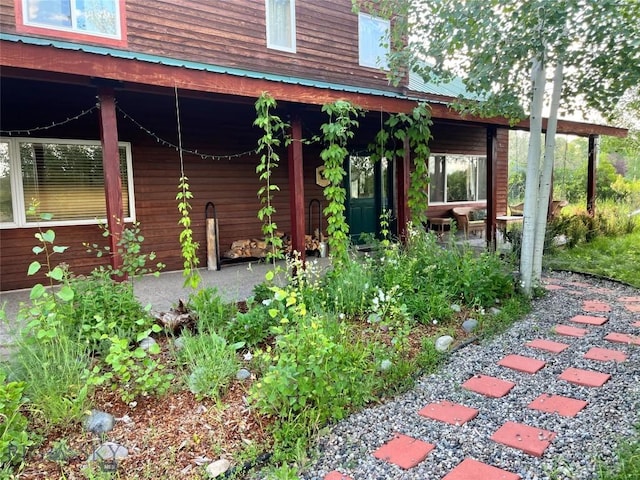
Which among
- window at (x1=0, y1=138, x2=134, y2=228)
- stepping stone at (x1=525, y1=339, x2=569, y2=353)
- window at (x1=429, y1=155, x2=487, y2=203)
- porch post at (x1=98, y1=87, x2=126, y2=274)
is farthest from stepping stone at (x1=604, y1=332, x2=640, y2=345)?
window at (x1=429, y1=155, x2=487, y2=203)

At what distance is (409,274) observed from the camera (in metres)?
4.21

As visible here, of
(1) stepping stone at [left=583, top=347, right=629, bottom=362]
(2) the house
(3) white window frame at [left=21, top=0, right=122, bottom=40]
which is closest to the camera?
(1) stepping stone at [left=583, top=347, right=629, bottom=362]

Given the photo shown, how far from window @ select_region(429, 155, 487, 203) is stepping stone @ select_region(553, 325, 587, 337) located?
6.27 metres

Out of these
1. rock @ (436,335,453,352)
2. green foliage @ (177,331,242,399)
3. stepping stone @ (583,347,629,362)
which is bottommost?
stepping stone @ (583,347,629,362)

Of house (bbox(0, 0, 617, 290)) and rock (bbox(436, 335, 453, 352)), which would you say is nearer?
rock (bbox(436, 335, 453, 352))

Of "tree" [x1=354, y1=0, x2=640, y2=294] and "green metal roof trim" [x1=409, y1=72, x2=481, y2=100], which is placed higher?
"green metal roof trim" [x1=409, y1=72, x2=481, y2=100]

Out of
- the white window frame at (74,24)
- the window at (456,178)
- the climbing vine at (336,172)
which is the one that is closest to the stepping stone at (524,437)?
the climbing vine at (336,172)

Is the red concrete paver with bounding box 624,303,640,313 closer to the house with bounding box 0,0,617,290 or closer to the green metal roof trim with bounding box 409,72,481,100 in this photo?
the house with bounding box 0,0,617,290

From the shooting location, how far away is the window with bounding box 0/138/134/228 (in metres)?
5.24

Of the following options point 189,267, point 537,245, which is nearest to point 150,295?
point 189,267

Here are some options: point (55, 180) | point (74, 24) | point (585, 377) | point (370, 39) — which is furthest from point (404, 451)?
point (370, 39)

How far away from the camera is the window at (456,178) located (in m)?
10.1

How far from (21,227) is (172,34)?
314 cm

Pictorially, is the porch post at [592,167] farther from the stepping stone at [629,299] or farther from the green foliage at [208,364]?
the green foliage at [208,364]
